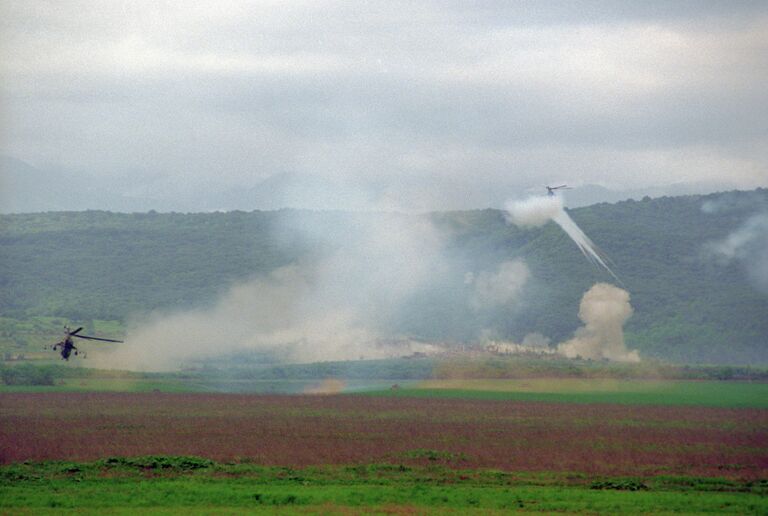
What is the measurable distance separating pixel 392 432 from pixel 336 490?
2517cm

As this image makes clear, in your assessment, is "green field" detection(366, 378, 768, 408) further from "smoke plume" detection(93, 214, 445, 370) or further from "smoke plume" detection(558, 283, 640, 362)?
"smoke plume" detection(93, 214, 445, 370)

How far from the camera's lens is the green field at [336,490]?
51.5m

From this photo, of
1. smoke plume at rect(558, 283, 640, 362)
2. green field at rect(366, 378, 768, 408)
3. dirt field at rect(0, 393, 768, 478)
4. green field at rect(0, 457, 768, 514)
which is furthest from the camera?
smoke plume at rect(558, 283, 640, 362)

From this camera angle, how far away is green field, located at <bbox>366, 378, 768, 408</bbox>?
355 ft

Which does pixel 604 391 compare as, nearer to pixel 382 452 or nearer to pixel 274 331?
pixel 382 452

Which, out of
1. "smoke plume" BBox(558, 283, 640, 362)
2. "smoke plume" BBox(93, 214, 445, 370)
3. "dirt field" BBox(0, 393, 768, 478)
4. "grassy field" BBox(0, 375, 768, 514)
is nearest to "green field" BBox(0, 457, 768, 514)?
"grassy field" BBox(0, 375, 768, 514)

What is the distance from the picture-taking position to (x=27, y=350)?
14512 centimetres

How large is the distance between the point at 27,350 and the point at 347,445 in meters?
83.0

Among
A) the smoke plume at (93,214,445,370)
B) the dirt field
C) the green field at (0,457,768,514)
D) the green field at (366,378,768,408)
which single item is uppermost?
the smoke plume at (93,214,445,370)

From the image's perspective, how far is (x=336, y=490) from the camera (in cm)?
5512

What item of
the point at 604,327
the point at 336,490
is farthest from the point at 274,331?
the point at 336,490

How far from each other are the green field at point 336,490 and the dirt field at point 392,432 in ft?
10.6

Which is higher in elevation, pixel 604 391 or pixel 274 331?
pixel 274 331

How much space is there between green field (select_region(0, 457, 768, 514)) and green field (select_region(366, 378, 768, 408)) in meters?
48.2
